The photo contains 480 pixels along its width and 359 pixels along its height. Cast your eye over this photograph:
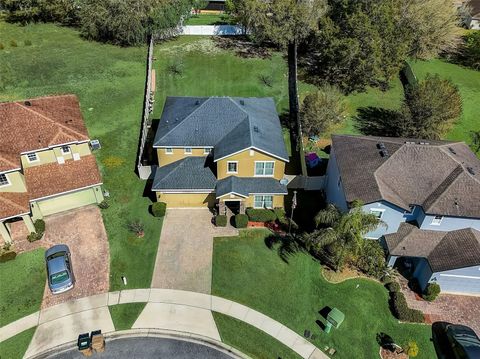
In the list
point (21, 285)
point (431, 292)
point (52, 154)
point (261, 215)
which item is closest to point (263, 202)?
point (261, 215)

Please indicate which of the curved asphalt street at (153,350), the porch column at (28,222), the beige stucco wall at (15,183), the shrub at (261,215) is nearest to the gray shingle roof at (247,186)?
the shrub at (261,215)

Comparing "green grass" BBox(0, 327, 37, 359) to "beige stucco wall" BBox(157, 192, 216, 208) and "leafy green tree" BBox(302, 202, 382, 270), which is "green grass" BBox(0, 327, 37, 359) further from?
"leafy green tree" BBox(302, 202, 382, 270)

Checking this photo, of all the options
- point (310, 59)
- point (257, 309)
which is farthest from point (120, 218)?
point (310, 59)

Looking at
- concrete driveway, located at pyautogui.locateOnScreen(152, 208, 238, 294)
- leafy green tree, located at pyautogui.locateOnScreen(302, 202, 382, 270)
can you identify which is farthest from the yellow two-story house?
leafy green tree, located at pyautogui.locateOnScreen(302, 202, 382, 270)

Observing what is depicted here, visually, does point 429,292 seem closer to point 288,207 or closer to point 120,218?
point 288,207

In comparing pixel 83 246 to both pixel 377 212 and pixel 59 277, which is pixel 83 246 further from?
pixel 377 212

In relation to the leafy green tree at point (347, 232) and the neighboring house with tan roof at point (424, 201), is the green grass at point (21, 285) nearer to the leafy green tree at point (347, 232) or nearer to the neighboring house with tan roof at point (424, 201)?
the leafy green tree at point (347, 232)
